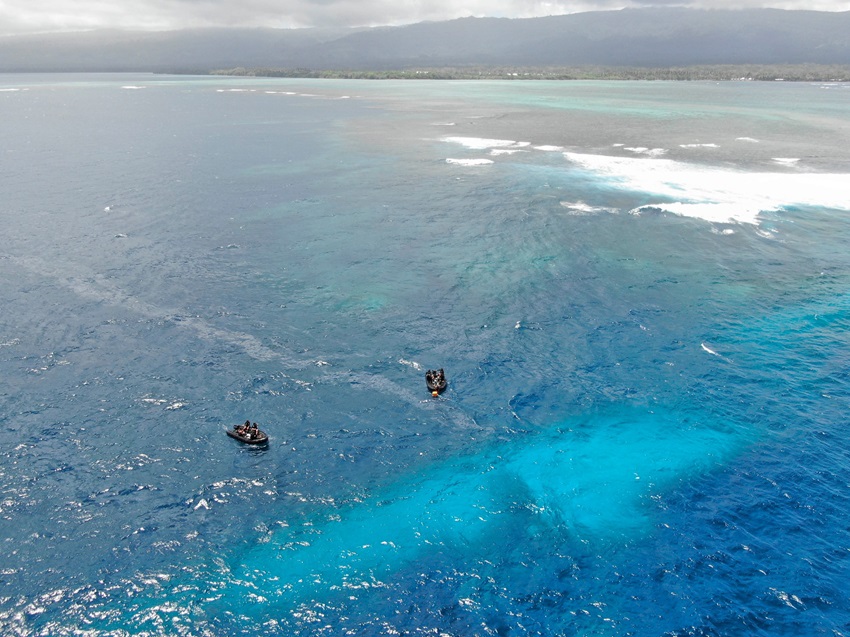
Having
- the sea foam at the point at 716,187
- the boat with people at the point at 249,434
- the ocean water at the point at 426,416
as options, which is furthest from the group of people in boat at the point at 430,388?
the sea foam at the point at 716,187

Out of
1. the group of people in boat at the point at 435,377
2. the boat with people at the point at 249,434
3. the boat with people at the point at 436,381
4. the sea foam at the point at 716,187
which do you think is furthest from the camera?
the sea foam at the point at 716,187

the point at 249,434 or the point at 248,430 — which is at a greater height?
the point at 248,430

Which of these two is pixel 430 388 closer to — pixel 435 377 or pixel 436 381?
pixel 436 381

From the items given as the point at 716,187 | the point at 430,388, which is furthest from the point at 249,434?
the point at 716,187

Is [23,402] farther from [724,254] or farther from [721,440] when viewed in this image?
[724,254]

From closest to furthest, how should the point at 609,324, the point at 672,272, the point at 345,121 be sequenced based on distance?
the point at 609,324 → the point at 672,272 → the point at 345,121

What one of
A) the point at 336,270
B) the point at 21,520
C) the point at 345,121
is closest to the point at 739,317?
the point at 336,270

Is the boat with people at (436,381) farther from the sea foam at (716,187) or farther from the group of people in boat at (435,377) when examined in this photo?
the sea foam at (716,187)
